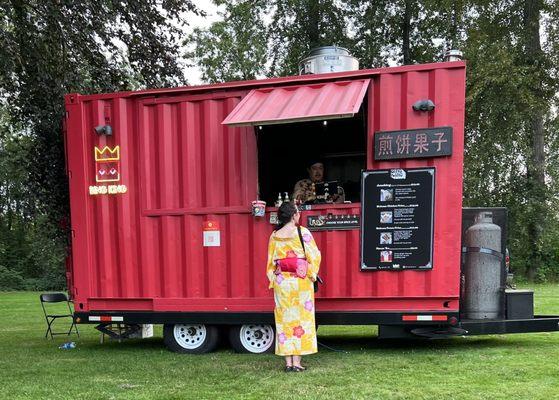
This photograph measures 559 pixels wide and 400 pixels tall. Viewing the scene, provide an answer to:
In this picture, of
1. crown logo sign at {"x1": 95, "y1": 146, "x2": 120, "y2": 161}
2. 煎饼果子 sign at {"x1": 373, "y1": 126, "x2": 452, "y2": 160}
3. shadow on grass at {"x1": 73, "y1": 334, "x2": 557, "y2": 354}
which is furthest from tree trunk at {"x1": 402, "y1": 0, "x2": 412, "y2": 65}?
crown logo sign at {"x1": 95, "y1": 146, "x2": 120, "y2": 161}

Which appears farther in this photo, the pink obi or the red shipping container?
the red shipping container

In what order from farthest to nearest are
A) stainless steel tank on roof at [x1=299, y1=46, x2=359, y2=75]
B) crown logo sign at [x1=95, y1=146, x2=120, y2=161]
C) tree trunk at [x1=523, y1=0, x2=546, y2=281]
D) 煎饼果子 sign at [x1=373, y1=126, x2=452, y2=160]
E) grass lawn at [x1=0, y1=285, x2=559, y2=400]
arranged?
tree trunk at [x1=523, y1=0, x2=546, y2=281], stainless steel tank on roof at [x1=299, y1=46, x2=359, y2=75], crown logo sign at [x1=95, y1=146, x2=120, y2=161], 煎饼果子 sign at [x1=373, y1=126, x2=452, y2=160], grass lawn at [x1=0, y1=285, x2=559, y2=400]

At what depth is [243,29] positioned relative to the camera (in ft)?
72.6

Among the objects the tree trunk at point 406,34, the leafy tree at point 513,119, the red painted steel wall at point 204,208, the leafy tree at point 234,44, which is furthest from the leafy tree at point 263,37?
the red painted steel wall at point 204,208

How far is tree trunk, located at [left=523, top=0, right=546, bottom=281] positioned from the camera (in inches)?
680

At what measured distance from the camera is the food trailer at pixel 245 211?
5422 millimetres

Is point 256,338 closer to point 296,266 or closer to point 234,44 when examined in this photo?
point 296,266

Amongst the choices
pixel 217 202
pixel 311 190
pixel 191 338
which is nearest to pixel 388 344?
pixel 311 190

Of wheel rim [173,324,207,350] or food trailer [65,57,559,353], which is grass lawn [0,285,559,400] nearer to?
wheel rim [173,324,207,350]

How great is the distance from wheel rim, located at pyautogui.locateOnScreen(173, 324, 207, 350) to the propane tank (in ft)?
9.82

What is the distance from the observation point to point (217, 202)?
595 centimetres

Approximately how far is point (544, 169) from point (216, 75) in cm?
1354

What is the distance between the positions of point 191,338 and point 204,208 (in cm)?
155

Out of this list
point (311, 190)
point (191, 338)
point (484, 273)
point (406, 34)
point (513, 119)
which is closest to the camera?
point (484, 273)
